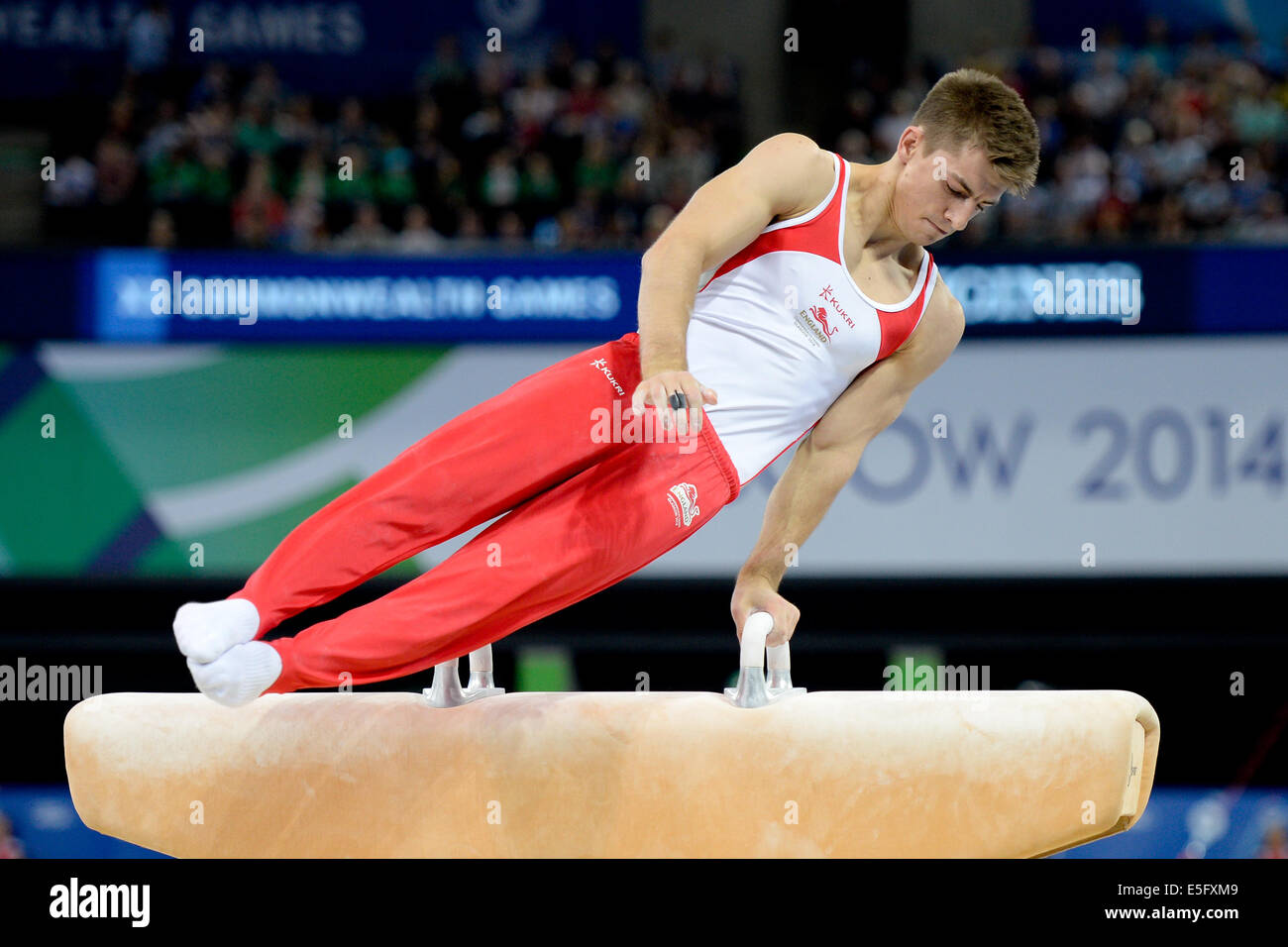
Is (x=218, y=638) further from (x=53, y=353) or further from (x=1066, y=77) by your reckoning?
(x=1066, y=77)

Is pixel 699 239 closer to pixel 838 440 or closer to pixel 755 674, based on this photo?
pixel 838 440

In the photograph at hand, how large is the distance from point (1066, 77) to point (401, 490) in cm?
778

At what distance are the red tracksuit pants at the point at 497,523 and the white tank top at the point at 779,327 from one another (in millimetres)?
102

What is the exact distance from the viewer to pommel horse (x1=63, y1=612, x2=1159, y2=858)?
8.57ft

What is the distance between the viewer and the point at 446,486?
2.55m

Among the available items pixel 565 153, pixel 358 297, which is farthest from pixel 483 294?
pixel 565 153

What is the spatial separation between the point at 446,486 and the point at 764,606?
30.5 inches

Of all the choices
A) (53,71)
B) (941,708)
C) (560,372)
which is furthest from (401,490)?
→ (53,71)

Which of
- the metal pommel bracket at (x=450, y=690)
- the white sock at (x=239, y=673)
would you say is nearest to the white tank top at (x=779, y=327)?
the metal pommel bracket at (x=450, y=690)

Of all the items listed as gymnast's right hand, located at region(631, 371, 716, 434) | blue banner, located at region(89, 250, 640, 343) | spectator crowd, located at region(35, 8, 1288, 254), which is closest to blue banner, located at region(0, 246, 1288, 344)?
blue banner, located at region(89, 250, 640, 343)

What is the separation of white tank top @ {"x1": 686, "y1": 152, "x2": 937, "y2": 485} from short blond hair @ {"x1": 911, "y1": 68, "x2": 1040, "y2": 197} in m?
0.25

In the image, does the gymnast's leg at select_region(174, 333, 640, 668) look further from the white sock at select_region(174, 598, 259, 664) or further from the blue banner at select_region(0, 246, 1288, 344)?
the blue banner at select_region(0, 246, 1288, 344)

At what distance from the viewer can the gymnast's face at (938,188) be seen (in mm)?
2582

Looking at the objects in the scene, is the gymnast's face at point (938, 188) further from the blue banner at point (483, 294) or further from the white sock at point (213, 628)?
the blue banner at point (483, 294)
